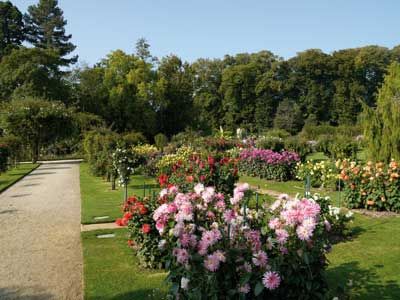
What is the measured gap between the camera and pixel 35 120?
2414cm

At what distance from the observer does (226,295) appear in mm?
2908

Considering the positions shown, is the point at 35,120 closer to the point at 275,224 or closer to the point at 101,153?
the point at 101,153

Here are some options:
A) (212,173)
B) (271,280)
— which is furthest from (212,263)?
(212,173)

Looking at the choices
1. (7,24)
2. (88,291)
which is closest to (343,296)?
(88,291)

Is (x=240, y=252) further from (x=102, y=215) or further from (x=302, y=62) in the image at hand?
(x=302, y=62)

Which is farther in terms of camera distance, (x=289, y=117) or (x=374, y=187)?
(x=289, y=117)

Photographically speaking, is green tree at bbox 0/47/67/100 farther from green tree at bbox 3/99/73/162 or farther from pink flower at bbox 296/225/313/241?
pink flower at bbox 296/225/313/241

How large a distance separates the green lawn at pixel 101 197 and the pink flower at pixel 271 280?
502cm

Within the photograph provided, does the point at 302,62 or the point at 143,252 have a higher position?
the point at 302,62

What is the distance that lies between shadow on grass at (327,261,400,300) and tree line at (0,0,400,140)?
2062 centimetres

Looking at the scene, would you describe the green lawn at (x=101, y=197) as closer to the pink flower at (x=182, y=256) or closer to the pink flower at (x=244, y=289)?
the pink flower at (x=182, y=256)

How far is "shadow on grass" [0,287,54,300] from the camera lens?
13.7 feet

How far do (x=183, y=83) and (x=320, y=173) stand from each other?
27.6 m

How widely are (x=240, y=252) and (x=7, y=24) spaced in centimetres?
4326
